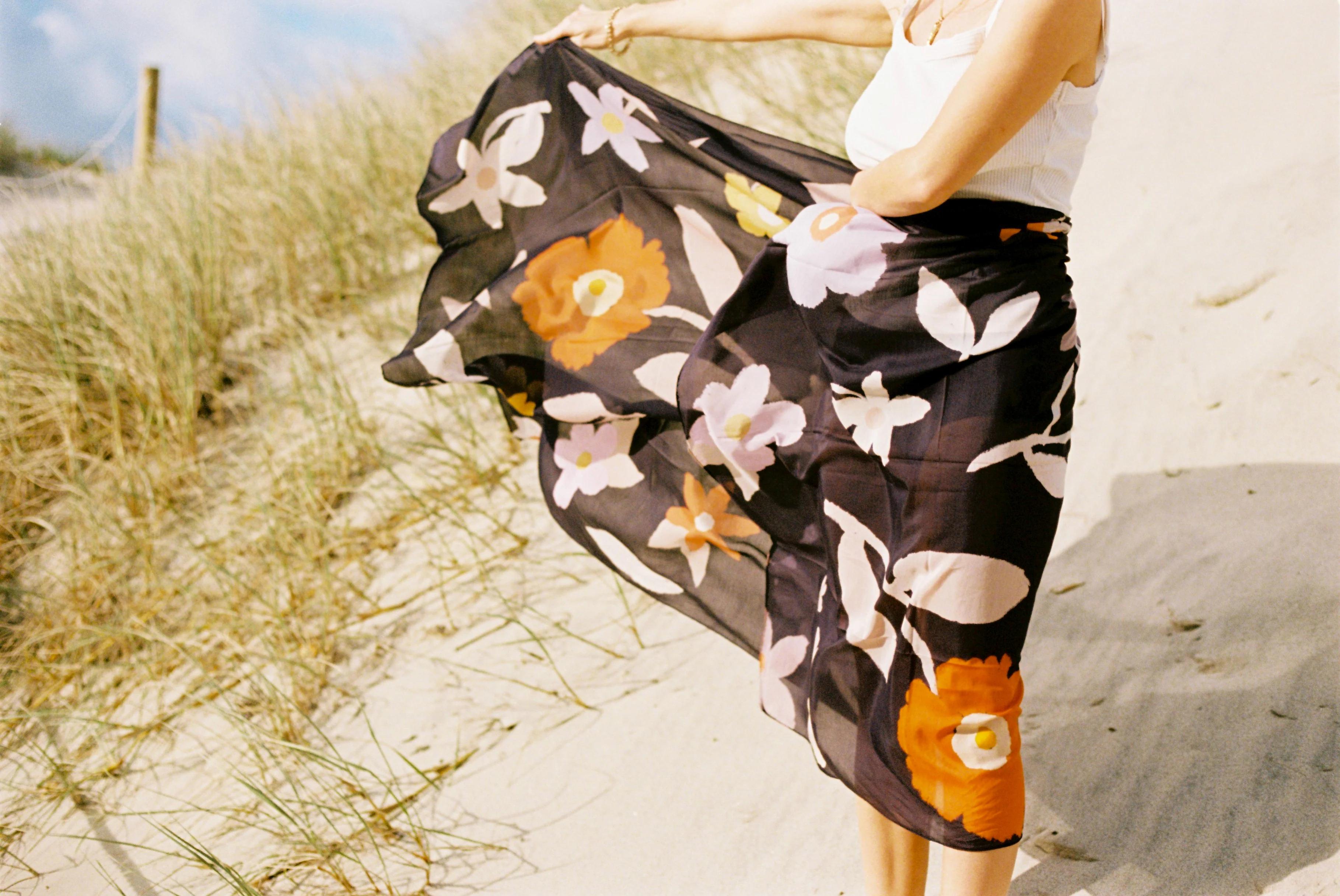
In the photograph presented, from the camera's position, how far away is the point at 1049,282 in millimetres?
1310

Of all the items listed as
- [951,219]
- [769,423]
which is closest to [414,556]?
[769,423]

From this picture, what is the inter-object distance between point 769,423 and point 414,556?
6.06 feet

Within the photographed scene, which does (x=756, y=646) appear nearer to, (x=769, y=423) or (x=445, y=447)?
(x=769, y=423)

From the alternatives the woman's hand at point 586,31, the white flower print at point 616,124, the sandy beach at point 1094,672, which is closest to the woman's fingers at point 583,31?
the woman's hand at point 586,31

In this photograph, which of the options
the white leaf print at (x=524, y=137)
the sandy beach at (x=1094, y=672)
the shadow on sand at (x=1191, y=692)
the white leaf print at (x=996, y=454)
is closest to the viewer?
the white leaf print at (x=996, y=454)

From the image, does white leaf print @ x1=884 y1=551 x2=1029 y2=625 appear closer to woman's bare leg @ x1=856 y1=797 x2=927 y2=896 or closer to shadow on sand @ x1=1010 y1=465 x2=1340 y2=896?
woman's bare leg @ x1=856 y1=797 x2=927 y2=896

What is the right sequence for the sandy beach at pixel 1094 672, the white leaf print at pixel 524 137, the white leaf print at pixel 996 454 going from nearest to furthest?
the white leaf print at pixel 996 454 → the sandy beach at pixel 1094 672 → the white leaf print at pixel 524 137

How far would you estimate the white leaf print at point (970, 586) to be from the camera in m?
1.33

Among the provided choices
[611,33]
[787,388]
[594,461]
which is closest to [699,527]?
[594,461]

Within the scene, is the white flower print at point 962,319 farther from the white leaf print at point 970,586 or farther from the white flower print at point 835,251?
the white leaf print at point 970,586

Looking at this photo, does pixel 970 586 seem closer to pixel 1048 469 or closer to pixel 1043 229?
pixel 1048 469

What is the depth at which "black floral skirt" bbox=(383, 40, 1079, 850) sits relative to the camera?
4.36 feet

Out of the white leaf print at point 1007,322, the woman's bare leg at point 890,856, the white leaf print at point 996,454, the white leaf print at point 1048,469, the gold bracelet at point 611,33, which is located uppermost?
the gold bracelet at point 611,33

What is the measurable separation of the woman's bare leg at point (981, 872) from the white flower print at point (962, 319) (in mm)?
790
